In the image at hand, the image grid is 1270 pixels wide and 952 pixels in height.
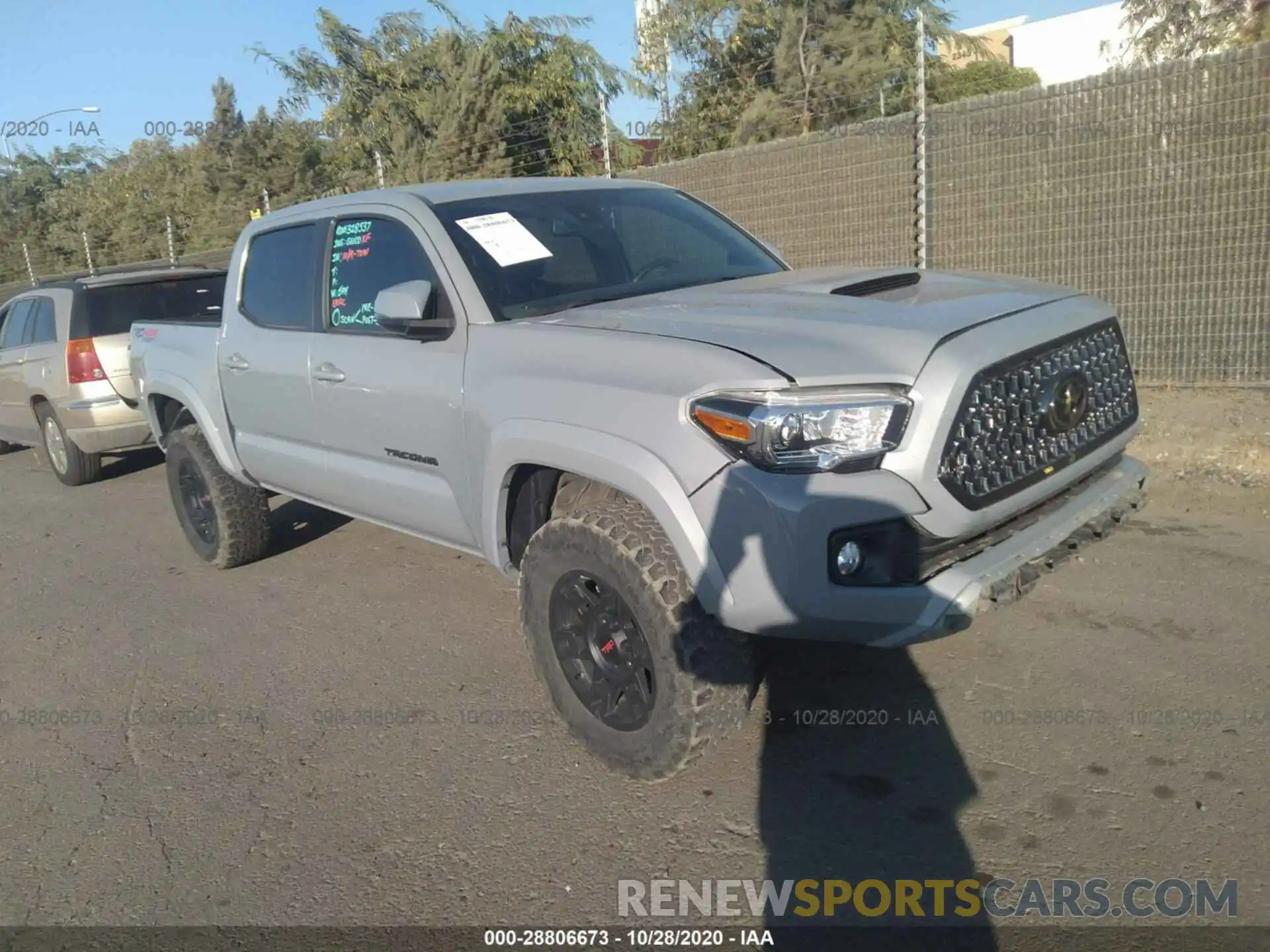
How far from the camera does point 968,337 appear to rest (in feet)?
9.54

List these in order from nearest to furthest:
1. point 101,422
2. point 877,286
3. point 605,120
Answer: point 877,286, point 101,422, point 605,120

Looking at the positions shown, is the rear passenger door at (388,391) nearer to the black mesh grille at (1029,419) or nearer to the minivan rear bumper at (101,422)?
the black mesh grille at (1029,419)

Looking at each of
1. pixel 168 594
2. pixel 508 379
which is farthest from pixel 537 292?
pixel 168 594

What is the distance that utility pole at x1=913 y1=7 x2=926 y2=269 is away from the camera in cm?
822

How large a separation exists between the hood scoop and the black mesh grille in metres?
0.63

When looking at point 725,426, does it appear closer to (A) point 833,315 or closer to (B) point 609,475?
(B) point 609,475

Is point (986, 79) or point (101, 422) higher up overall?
point (986, 79)

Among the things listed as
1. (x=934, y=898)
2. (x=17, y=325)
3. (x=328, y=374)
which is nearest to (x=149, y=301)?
(x=17, y=325)

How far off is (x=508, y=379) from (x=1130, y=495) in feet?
7.07

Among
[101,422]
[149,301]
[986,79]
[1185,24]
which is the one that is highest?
[1185,24]

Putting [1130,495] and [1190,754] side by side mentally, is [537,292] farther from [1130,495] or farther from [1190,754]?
[1190,754]

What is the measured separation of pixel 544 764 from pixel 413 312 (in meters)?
1.60

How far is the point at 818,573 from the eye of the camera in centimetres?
267

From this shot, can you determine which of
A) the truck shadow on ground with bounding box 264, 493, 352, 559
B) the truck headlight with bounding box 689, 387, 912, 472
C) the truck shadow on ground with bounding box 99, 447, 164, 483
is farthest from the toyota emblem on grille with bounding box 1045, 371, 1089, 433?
the truck shadow on ground with bounding box 99, 447, 164, 483
